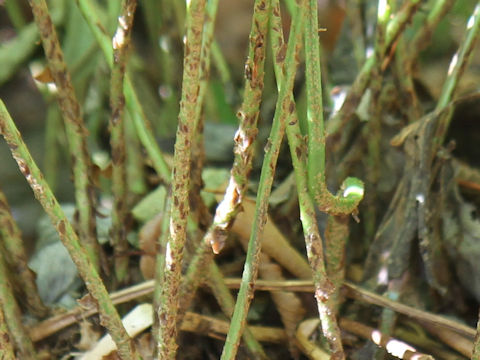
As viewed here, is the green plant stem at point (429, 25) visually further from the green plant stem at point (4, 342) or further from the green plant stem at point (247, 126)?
the green plant stem at point (4, 342)

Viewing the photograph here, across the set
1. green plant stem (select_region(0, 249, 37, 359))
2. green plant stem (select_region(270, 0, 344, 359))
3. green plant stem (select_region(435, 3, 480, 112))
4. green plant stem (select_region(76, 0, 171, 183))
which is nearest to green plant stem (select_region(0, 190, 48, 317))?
green plant stem (select_region(0, 249, 37, 359))

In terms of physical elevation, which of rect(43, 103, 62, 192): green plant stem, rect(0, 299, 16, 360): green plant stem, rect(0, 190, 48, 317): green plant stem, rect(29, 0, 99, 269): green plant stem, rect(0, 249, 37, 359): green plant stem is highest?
rect(43, 103, 62, 192): green plant stem

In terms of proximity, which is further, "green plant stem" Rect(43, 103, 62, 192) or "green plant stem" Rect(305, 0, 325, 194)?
"green plant stem" Rect(43, 103, 62, 192)

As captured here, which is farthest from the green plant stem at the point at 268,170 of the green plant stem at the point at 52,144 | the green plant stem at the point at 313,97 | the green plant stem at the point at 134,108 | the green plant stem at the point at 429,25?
the green plant stem at the point at 52,144

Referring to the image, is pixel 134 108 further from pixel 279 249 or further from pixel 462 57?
pixel 462 57

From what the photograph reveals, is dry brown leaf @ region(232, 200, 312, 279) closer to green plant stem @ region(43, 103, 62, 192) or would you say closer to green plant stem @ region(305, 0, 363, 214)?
green plant stem @ region(305, 0, 363, 214)

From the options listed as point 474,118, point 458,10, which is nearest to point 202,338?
point 474,118
